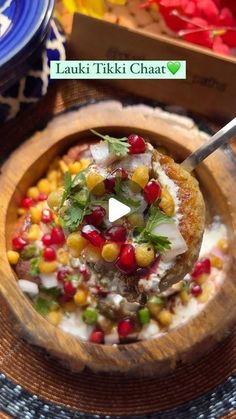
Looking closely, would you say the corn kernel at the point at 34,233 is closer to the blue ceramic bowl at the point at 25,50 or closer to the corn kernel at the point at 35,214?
the corn kernel at the point at 35,214

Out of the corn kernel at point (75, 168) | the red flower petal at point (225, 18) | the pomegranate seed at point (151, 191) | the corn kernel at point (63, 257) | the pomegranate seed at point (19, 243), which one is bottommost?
the corn kernel at point (63, 257)

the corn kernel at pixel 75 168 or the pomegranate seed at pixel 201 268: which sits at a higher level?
the corn kernel at pixel 75 168

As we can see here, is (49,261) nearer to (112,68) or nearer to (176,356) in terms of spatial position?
(176,356)

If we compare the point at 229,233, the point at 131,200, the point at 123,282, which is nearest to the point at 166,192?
the point at 131,200

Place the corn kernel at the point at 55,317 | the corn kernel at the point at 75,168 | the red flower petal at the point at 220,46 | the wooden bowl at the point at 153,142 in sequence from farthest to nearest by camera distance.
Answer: the red flower petal at the point at 220,46
the corn kernel at the point at 75,168
the corn kernel at the point at 55,317
the wooden bowl at the point at 153,142

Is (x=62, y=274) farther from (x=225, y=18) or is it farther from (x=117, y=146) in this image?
(x=225, y=18)

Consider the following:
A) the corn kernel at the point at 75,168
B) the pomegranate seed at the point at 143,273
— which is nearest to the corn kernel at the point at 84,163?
the corn kernel at the point at 75,168

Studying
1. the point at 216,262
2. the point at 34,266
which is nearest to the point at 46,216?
the point at 34,266
